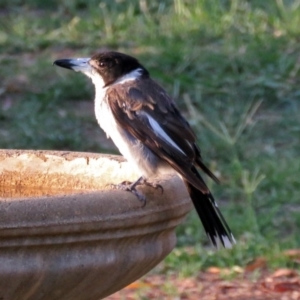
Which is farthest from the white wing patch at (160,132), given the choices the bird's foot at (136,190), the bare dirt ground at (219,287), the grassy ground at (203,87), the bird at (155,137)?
the grassy ground at (203,87)

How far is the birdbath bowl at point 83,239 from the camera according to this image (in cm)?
244

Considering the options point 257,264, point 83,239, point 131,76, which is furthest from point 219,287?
point 83,239

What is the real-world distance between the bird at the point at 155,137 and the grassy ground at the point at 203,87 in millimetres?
1288

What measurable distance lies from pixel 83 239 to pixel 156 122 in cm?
116

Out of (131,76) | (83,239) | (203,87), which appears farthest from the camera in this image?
(203,87)

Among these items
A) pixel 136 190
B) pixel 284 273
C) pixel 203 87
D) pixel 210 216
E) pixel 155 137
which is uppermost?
pixel 203 87

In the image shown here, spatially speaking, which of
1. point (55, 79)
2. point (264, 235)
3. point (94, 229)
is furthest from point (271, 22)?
point (94, 229)

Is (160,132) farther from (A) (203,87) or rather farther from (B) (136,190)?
(A) (203,87)

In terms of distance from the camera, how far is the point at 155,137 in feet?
11.7

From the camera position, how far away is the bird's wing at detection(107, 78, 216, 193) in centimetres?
349

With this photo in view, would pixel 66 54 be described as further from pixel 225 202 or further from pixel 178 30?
pixel 225 202

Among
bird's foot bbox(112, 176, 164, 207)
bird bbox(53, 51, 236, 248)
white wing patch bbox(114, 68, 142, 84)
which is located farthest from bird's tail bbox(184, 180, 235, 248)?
white wing patch bbox(114, 68, 142, 84)

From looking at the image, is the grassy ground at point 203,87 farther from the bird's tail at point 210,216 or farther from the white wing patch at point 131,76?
the bird's tail at point 210,216

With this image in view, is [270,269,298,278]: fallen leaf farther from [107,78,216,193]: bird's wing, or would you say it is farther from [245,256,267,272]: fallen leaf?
[107,78,216,193]: bird's wing
